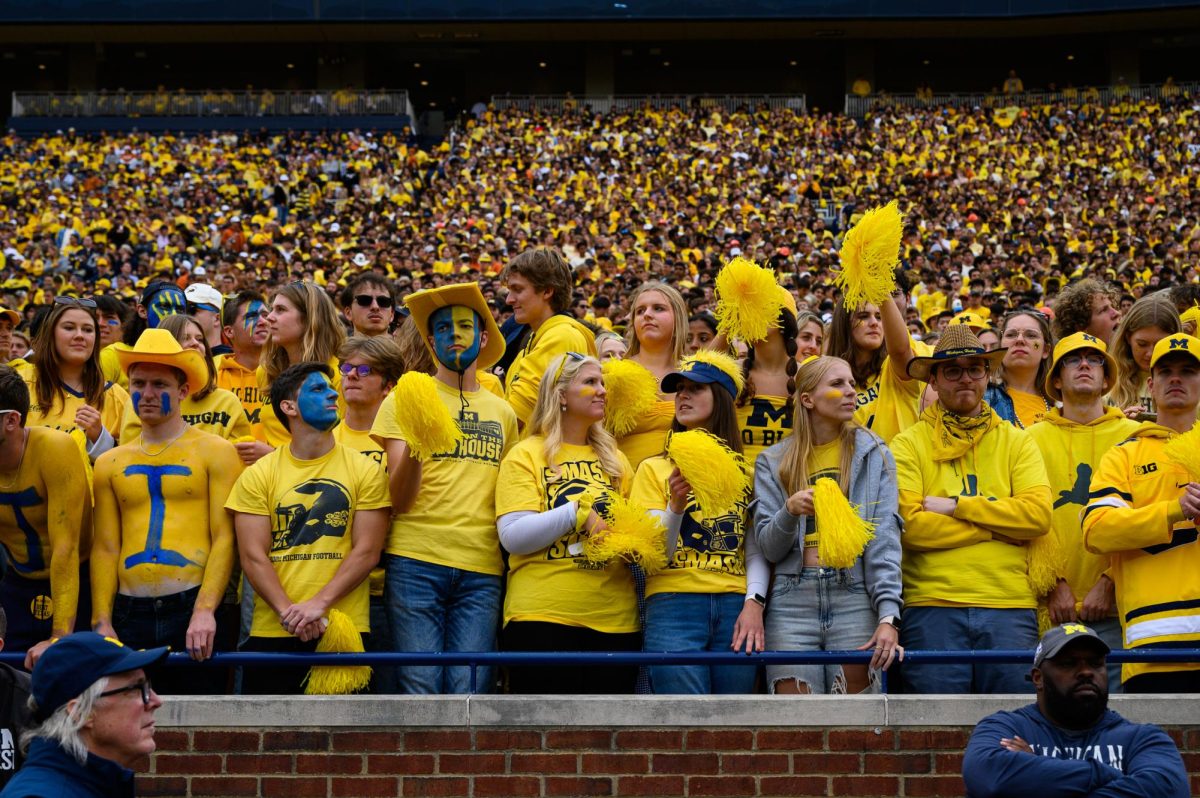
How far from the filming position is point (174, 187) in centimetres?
2983

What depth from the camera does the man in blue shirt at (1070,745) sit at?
4.25m

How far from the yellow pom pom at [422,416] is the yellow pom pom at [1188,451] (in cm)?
273

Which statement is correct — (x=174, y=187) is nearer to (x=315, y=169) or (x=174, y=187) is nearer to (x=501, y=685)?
(x=315, y=169)

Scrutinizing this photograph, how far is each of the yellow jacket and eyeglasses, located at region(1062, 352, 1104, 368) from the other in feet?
1.85

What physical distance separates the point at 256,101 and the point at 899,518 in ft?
112

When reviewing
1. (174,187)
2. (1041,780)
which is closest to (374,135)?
(174,187)

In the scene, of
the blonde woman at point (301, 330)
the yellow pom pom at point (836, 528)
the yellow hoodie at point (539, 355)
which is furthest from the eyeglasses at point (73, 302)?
the yellow pom pom at point (836, 528)

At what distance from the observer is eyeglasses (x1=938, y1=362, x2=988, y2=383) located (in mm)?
5914

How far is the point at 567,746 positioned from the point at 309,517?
4.45 feet

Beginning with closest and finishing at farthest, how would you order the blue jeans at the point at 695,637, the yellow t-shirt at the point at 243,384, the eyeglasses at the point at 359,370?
the blue jeans at the point at 695,637 < the eyeglasses at the point at 359,370 < the yellow t-shirt at the point at 243,384

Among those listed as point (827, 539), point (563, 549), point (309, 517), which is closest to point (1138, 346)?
point (827, 539)

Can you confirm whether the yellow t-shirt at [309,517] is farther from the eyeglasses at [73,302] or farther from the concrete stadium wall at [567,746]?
the eyeglasses at [73,302]

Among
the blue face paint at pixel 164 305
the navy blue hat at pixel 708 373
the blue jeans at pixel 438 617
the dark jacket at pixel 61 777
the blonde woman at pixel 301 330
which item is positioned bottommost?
the dark jacket at pixel 61 777

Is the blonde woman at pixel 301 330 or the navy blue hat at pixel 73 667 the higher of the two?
the blonde woman at pixel 301 330
